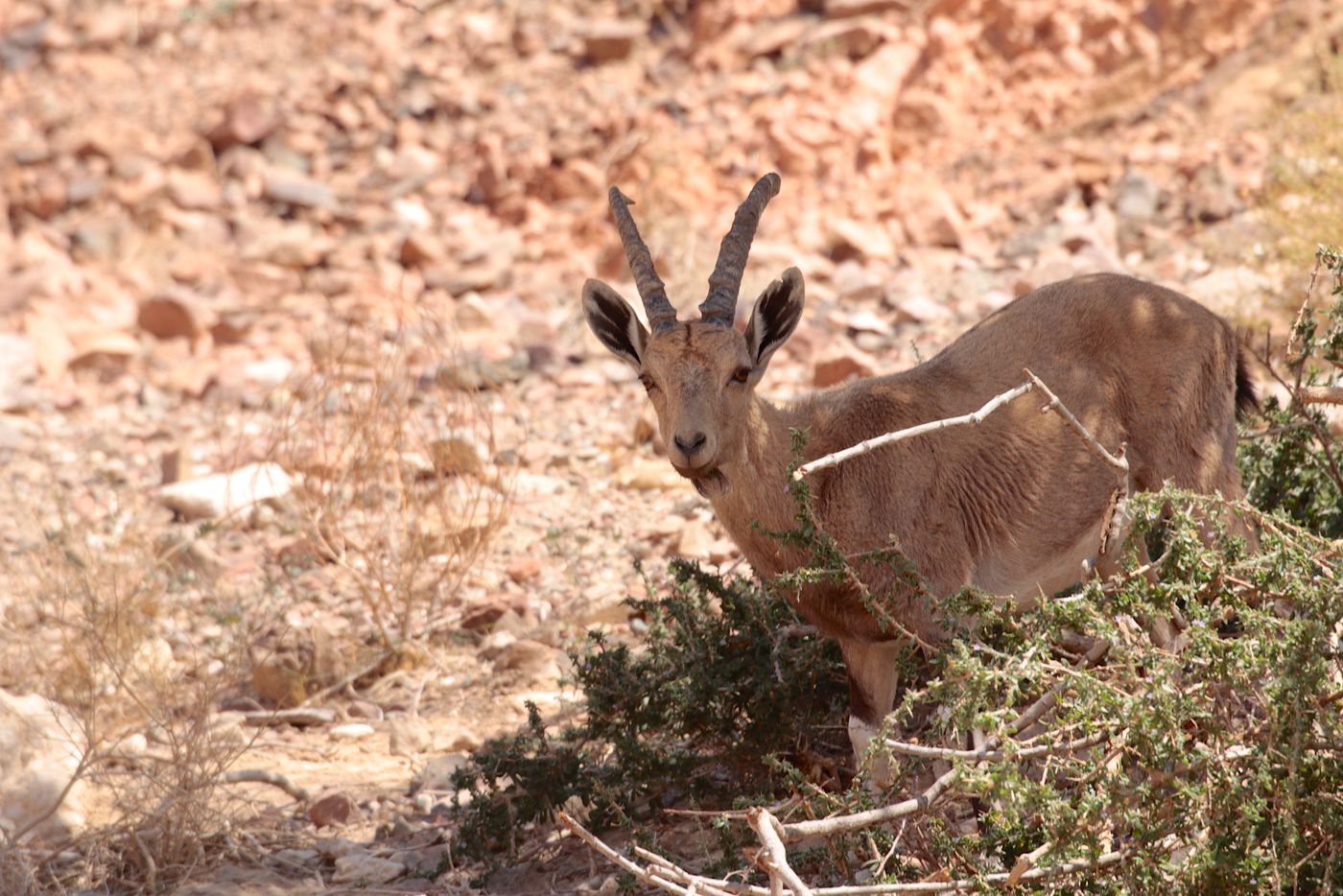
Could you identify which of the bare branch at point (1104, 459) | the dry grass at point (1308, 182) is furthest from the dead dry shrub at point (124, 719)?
the dry grass at point (1308, 182)

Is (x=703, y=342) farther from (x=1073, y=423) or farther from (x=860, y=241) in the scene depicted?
(x=860, y=241)

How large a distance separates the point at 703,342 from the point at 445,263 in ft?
31.7

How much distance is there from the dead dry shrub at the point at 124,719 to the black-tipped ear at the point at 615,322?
230 centimetres

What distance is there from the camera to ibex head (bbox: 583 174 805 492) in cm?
538

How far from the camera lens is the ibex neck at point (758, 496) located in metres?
5.70

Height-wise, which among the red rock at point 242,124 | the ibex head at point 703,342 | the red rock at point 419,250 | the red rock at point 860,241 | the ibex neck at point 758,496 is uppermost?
the red rock at point 242,124

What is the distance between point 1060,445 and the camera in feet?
20.5

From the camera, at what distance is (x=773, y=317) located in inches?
233

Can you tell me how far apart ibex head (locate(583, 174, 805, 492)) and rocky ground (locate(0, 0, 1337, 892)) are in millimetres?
1879

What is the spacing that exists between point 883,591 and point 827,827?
1686 mm

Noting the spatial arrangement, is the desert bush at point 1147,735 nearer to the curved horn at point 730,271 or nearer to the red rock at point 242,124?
the curved horn at point 730,271

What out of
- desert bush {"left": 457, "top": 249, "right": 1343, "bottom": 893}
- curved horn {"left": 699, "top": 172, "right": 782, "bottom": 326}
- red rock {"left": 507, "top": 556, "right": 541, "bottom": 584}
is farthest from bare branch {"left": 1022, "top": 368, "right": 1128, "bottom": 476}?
red rock {"left": 507, "top": 556, "right": 541, "bottom": 584}

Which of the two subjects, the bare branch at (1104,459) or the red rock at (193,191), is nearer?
the bare branch at (1104,459)

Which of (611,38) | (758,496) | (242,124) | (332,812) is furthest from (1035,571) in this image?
(242,124)
